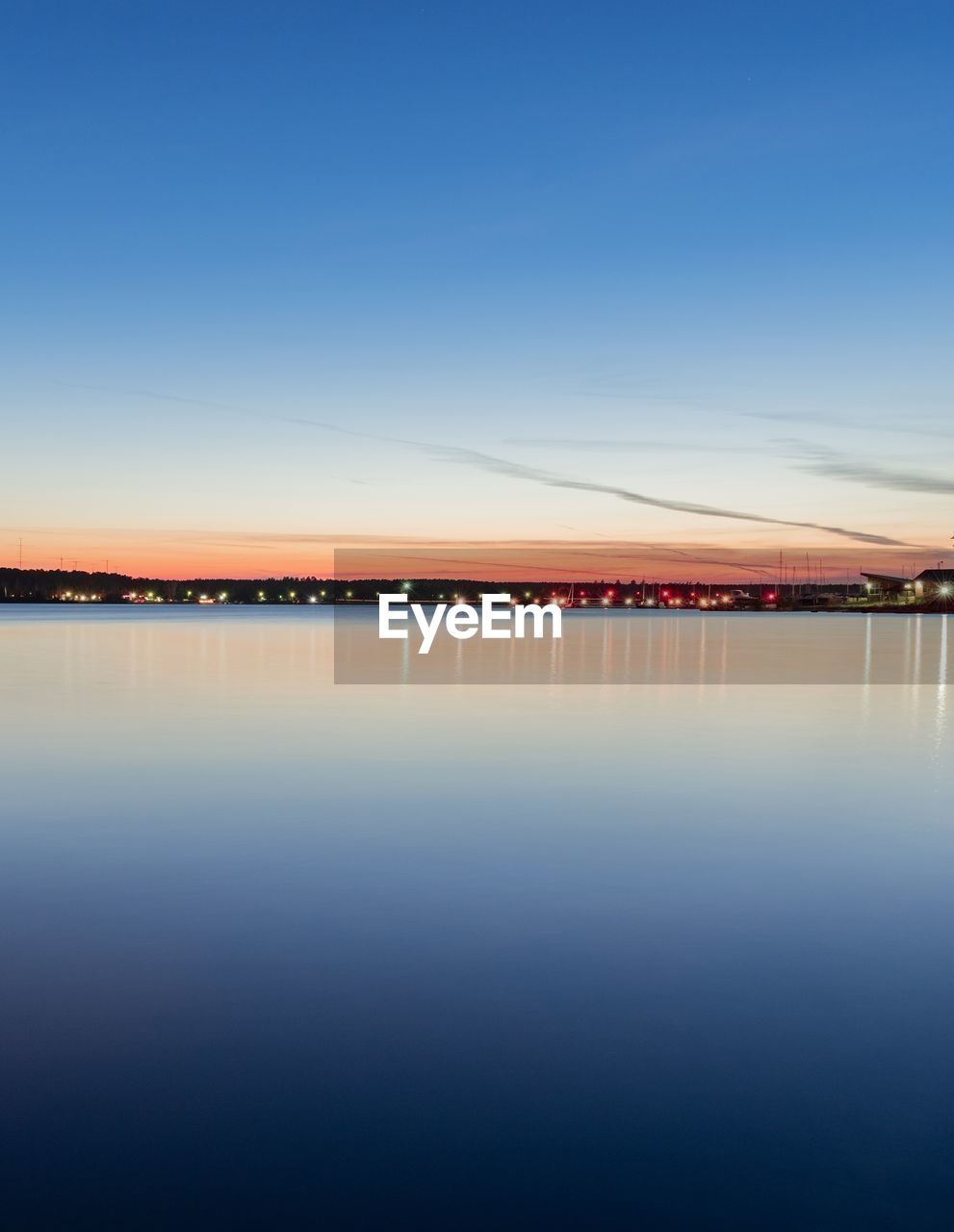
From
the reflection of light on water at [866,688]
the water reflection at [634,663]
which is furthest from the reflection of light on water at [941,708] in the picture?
the reflection of light on water at [866,688]

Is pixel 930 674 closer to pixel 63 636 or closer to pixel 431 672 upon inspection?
pixel 431 672

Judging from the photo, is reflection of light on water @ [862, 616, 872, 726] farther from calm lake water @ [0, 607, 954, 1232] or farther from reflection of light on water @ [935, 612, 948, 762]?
calm lake water @ [0, 607, 954, 1232]

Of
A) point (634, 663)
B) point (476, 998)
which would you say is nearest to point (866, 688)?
point (634, 663)

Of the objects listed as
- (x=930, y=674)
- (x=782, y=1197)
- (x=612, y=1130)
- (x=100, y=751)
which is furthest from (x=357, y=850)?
(x=930, y=674)

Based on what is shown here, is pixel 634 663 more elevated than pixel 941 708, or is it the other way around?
pixel 941 708

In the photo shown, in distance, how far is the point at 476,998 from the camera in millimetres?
7965

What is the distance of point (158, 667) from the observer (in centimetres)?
4541

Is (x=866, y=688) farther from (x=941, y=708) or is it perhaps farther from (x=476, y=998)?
(x=476, y=998)

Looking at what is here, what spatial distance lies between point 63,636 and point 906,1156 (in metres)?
80.9

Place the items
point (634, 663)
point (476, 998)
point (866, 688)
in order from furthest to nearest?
point (634, 663), point (866, 688), point (476, 998)

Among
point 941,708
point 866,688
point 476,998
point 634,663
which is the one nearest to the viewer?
point 476,998

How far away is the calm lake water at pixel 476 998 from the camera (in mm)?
5527

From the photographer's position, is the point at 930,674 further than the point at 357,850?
Yes

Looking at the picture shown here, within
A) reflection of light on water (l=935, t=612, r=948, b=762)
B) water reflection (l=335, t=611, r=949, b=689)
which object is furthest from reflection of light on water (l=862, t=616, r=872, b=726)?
reflection of light on water (l=935, t=612, r=948, b=762)
